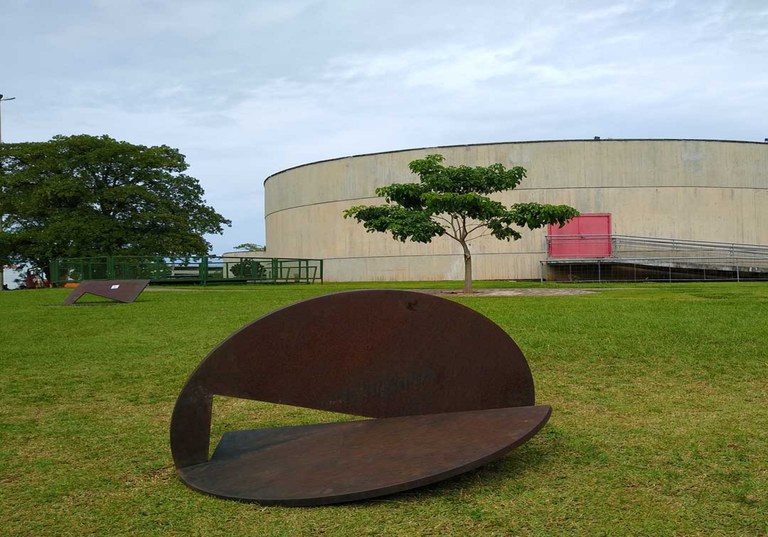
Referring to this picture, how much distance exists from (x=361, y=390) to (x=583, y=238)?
106 ft

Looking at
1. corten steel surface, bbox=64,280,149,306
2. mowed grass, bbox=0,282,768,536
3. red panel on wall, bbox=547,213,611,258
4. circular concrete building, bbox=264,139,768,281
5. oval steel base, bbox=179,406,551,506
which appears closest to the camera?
mowed grass, bbox=0,282,768,536

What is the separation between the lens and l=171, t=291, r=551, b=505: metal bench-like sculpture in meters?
3.26

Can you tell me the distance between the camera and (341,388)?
3592mm

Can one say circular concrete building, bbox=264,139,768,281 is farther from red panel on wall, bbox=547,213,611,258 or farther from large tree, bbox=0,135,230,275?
large tree, bbox=0,135,230,275

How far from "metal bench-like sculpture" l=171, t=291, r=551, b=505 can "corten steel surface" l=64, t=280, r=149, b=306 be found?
12.4m

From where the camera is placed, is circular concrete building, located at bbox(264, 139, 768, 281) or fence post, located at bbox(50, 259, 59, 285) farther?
circular concrete building, located at bbox(264, 139, 768, 281)

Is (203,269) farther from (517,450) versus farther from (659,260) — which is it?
(517,450)

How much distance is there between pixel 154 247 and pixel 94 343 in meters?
31.0

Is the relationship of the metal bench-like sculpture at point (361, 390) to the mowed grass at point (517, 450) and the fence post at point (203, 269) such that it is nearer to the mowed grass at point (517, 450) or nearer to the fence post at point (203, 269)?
the mowed grass at point (517, 450)

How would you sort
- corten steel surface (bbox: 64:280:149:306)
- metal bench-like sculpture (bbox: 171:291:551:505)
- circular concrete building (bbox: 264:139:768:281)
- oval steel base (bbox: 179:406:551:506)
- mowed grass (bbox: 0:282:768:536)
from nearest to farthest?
mowed grass (bbox: 0:282:768:536), oval steel base (bbox: 179:406:551:506), metal bench-like sculpture (bbox: 171:291:551:505), corten steel surface (bbox: 64:280:149:306), circular concrete building (bbox: 264:139:768:281)

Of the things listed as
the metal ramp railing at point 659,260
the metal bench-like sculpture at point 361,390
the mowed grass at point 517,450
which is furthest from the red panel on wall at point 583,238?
the metal bench-like sculpture at point 361,390

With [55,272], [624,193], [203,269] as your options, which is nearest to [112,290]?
[203,269]

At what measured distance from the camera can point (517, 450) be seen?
12.4 feet

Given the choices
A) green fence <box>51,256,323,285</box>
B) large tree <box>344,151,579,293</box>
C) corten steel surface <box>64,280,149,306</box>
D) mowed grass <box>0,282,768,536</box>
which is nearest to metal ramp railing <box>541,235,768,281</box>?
large tree <box>344,151,579,293</box>
